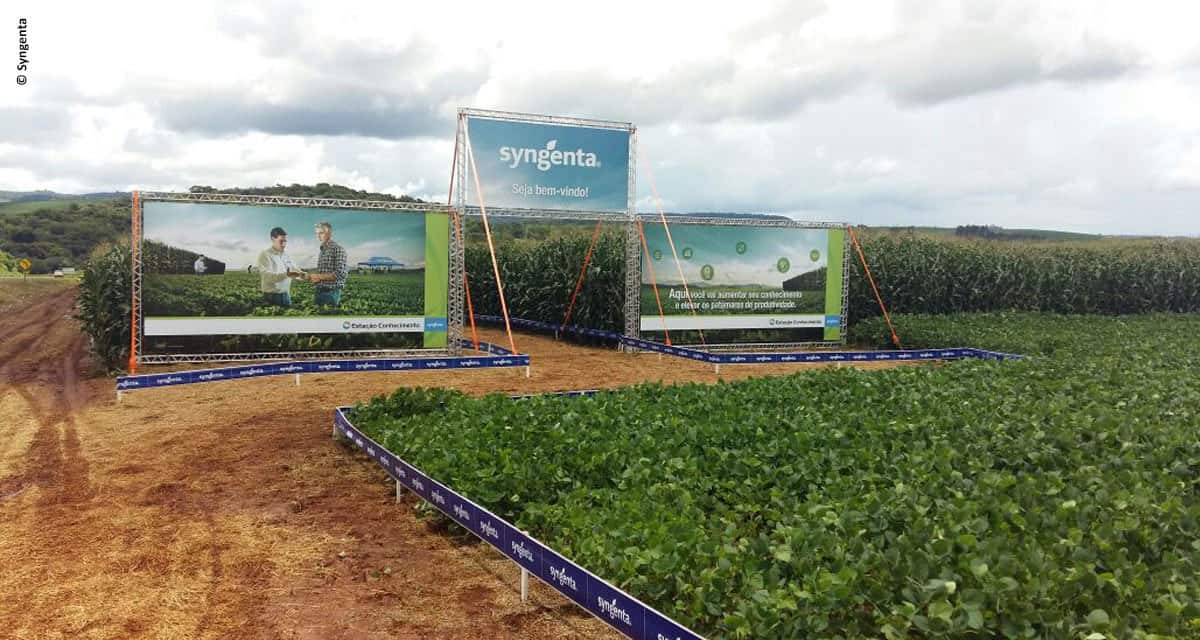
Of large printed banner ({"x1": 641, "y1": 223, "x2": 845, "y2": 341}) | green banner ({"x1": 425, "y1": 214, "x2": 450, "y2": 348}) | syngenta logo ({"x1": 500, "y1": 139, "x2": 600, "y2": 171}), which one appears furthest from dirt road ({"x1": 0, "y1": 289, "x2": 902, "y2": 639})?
large printed banner ({"x1": 641, "y1": 223, "x2": 845, "y2": 341})

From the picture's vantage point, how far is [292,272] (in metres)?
20.9

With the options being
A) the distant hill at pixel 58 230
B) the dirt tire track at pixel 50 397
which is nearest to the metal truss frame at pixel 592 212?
the dirt tire track at pixel 50 397

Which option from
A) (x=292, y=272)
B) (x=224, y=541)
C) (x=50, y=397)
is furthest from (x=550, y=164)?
(x=224, y=541)

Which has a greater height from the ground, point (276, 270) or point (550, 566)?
point (276, 270)

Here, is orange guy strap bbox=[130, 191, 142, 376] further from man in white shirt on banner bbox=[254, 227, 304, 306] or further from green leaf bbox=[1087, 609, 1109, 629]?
green leaf bbox=[1087, 609, 1109, 629]

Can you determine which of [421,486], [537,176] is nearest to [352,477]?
[421,486]

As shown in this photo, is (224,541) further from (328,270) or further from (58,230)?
(58,230)

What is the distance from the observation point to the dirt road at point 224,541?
650 centimetres

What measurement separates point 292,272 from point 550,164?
7510 mm

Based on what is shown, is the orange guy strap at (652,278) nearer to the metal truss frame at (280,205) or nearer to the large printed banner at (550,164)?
the large printed banner at (550,164)

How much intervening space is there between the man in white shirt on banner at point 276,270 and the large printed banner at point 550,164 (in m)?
5.07

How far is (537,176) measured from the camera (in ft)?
75.5

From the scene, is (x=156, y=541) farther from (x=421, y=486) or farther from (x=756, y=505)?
(x=756, y=505)

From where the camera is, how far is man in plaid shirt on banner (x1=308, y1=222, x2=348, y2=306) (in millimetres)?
21109
